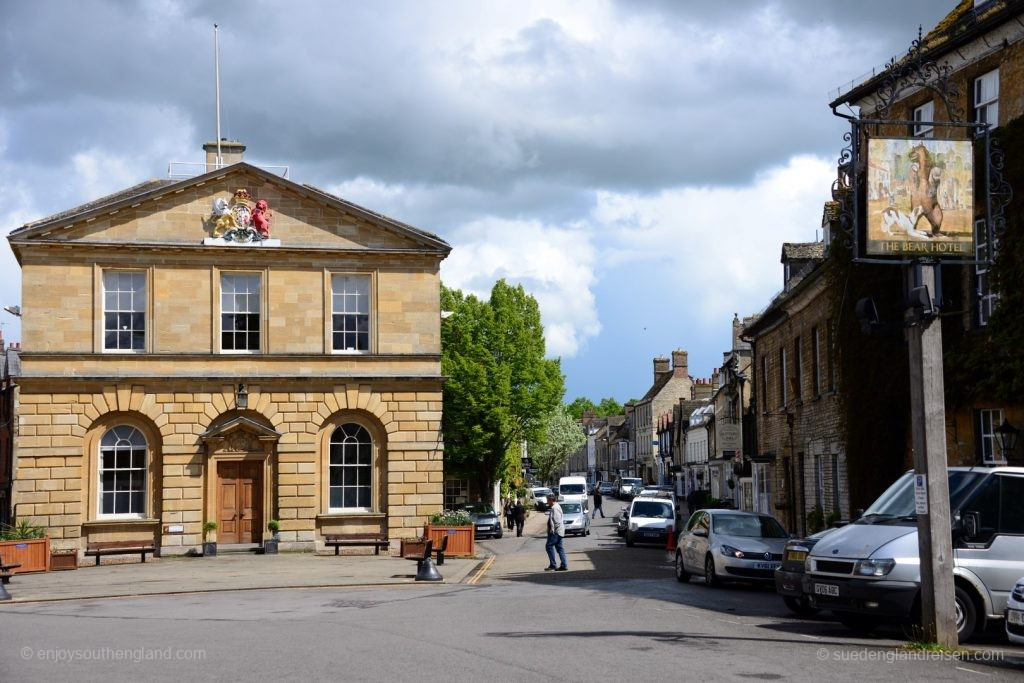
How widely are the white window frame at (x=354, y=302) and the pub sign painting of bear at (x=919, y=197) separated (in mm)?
22008

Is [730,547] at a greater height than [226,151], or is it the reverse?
[226,151]

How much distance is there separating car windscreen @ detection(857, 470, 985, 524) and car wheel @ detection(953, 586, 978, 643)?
1.04 meters

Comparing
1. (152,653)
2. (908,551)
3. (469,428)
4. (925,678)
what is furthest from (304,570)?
(469,428)

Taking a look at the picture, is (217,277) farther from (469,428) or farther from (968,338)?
(469,428)

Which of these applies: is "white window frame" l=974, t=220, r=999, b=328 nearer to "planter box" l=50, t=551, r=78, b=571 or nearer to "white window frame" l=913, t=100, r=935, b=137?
"white window frame" l=913, t=100, r=935, b=137

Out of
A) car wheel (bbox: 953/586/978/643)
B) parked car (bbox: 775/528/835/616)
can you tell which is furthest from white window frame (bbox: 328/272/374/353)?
car wheel (bbox: 953/586/978/643)

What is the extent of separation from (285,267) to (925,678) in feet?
84.3

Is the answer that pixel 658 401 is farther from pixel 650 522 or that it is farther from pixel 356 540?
pixel 356 540

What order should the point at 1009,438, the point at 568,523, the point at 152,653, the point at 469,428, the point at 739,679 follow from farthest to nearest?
the point at 469,428 → the point at 568,523 → the point at 1009,438 → the point at 152,653 → the point at 739,679

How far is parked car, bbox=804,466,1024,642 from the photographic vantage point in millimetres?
12898

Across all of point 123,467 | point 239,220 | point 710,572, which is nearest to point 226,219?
point 239,220

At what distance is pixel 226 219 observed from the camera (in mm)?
33000

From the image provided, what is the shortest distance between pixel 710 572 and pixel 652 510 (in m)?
17.5

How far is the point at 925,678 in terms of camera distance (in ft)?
32.8
